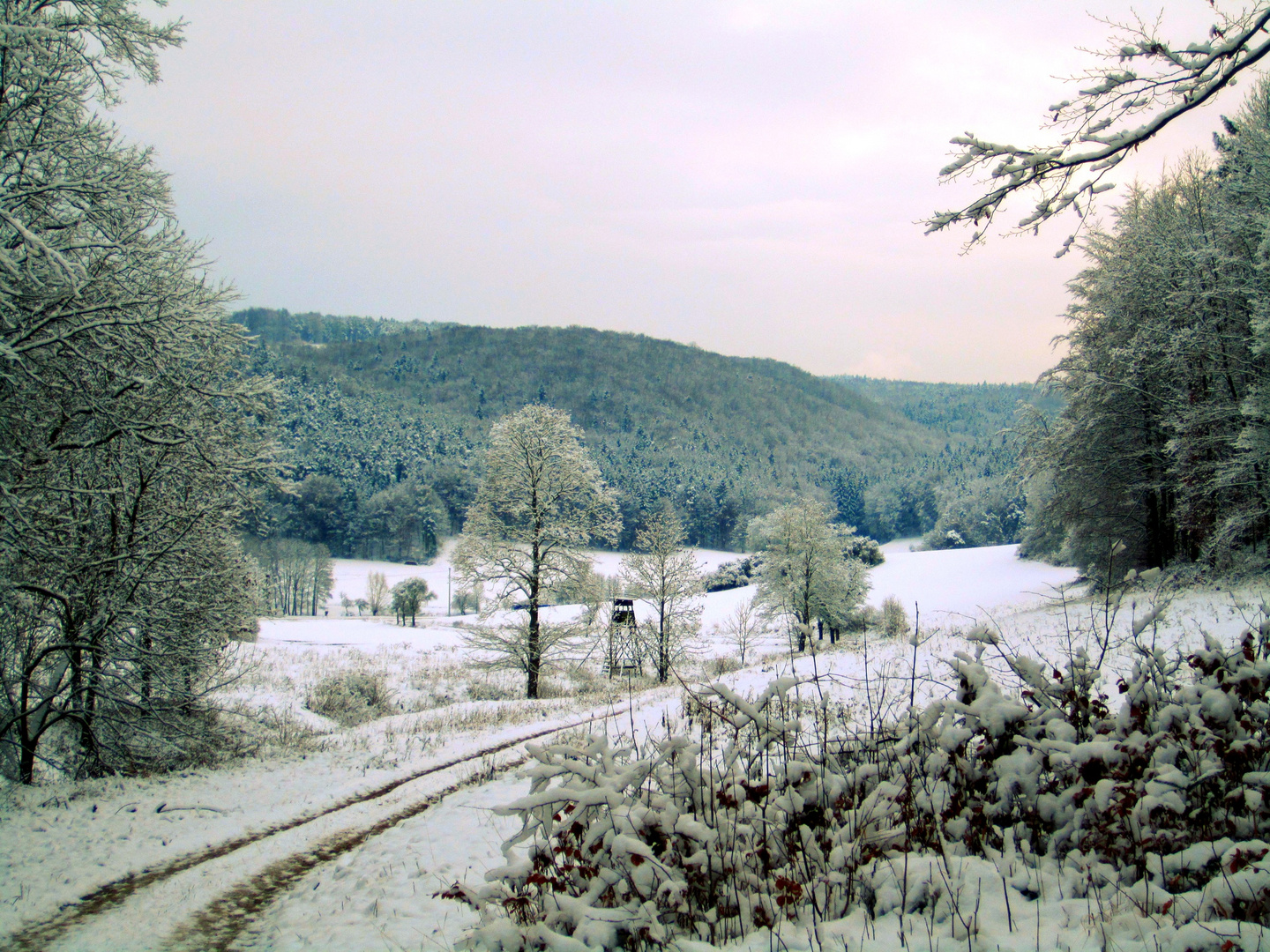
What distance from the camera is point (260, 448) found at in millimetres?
10719

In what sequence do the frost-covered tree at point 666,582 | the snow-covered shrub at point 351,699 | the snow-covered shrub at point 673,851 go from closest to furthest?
the snow-covered shrub at point 673,851 < the snow-covered shrub at point 351,699 < the frost-covered tree at point 666,582

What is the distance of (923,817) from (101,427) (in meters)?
10.6

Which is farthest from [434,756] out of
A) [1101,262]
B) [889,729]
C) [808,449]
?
[808,449]

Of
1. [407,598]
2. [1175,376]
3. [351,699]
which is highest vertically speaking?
[1175,376]

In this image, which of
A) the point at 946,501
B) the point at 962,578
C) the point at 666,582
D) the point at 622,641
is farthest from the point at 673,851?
the point at 946,501

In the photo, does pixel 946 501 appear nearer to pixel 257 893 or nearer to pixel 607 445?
pixel 607 445

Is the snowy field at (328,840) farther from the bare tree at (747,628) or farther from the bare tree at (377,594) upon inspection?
the bare tree at (377,594)

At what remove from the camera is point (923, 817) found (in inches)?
147

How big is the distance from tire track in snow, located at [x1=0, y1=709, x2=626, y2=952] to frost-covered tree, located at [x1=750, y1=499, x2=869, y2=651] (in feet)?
78.7

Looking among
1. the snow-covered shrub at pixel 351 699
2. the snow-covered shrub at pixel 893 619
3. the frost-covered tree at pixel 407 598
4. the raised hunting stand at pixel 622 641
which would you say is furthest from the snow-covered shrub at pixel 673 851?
the frost-covered tree at pixel 407 598

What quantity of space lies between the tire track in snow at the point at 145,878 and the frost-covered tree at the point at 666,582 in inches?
683

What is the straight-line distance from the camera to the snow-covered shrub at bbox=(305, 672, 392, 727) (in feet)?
58.0

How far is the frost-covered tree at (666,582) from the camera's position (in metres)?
26.1

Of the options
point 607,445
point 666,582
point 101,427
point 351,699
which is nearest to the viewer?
point 101,427
